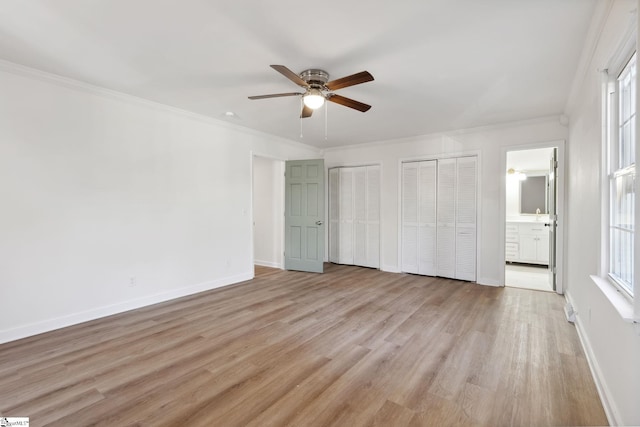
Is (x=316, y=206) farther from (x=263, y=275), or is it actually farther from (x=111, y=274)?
(x=111, y=274)

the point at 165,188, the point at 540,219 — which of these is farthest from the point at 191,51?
the point at 540,219

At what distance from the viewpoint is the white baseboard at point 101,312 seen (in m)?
2.81

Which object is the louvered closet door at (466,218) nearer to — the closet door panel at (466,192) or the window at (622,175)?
the closet door panel at (466,192)

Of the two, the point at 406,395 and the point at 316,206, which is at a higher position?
the point at 316,206

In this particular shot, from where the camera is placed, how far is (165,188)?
395 cm

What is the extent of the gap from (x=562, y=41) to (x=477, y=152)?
8.73 ft

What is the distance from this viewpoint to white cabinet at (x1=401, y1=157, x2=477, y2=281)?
16.4 feet

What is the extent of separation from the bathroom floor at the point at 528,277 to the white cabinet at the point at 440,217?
789mm

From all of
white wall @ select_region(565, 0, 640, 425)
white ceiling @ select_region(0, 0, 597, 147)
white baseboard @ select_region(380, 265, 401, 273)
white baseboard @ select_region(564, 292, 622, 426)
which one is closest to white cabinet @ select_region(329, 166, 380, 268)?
white baseboard @ select_region(380, 265, 401, 273)

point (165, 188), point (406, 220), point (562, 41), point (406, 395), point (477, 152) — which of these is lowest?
point (406, 395)

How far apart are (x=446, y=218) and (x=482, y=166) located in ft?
3.36

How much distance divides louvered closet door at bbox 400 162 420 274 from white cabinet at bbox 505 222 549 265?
2718 mm

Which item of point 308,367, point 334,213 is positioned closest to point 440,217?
point 334,213

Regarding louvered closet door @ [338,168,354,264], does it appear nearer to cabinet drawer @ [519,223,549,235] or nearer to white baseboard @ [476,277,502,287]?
white baseboard @ [476,277,502,287]
